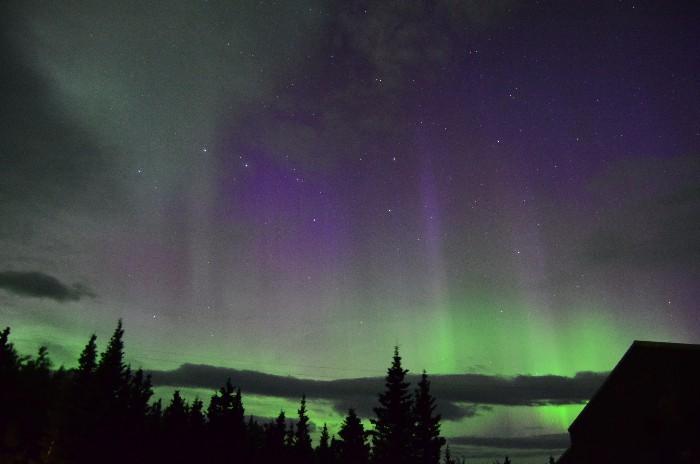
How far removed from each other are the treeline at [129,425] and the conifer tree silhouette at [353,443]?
0.11 metres

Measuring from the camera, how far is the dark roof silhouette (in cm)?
2190

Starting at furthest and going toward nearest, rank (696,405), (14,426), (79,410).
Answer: (79,410)
(14,426)
(696,405)

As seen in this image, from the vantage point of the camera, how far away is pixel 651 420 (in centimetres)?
2288

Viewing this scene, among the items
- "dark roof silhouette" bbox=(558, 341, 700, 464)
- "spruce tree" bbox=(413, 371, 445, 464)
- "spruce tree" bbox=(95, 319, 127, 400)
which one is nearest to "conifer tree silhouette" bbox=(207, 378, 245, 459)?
"spruce tree" bbox=(95, 319, 127, 400)

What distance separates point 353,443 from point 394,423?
10.4 meters

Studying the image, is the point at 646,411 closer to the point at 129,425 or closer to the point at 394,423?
the point at 394,423

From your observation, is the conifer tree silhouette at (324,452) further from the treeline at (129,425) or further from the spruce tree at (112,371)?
the spruce tree at (112,371)

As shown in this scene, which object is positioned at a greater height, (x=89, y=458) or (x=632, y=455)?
(x=632, y=455)

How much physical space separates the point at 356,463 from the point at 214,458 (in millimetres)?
16240

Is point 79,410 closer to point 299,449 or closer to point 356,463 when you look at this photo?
point 356,463

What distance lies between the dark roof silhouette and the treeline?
96.9ft

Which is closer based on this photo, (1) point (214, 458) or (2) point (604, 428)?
(2) point (604, 428)

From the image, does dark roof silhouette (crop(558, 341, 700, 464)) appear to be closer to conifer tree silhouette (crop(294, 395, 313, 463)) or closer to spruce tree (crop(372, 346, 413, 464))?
spruce tree (crop(372, 346, 413, 464))

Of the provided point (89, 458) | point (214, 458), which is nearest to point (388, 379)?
point (214, 458)
